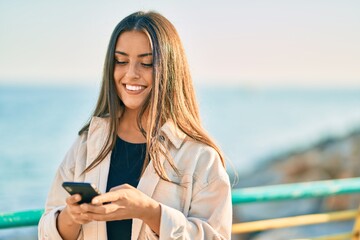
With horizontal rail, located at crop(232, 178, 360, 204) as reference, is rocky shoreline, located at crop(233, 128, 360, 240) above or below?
below

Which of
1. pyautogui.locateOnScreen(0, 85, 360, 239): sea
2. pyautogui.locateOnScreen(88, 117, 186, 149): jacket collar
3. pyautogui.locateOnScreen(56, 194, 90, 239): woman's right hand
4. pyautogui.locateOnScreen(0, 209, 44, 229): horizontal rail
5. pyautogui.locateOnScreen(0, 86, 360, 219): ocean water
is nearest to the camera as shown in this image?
pyautogui.locateOnScreen(56, 194, 90, 239): woman's right hand

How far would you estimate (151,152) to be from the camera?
2553mm

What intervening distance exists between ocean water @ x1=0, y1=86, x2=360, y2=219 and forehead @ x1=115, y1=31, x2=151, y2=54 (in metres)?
18.7

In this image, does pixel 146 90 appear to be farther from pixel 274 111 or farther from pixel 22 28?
pixel 274 111

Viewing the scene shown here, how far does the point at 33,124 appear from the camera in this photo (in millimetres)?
37062

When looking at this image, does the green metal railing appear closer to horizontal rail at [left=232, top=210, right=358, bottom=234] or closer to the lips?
horizontal rail at [left=232, top=210, right=358, bottom=234]

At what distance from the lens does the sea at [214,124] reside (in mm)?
26922

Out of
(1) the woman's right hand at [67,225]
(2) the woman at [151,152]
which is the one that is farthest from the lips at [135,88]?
(1) the woman's right hand at [67,225]

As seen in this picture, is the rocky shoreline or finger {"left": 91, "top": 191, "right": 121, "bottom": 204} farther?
the rocky shoreline

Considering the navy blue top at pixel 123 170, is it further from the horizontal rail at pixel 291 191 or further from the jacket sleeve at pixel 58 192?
the horizontal rail at pixel 291 191

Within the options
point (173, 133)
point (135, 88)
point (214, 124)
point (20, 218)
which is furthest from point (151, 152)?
point (214, 124)

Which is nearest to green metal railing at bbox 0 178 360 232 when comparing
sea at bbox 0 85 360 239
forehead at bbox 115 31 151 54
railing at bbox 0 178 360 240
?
railing at bbox 0 178 360 240

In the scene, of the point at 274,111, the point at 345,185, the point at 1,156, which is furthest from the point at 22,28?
the point at 345,185

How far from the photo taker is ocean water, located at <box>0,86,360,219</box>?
89.7 feet
